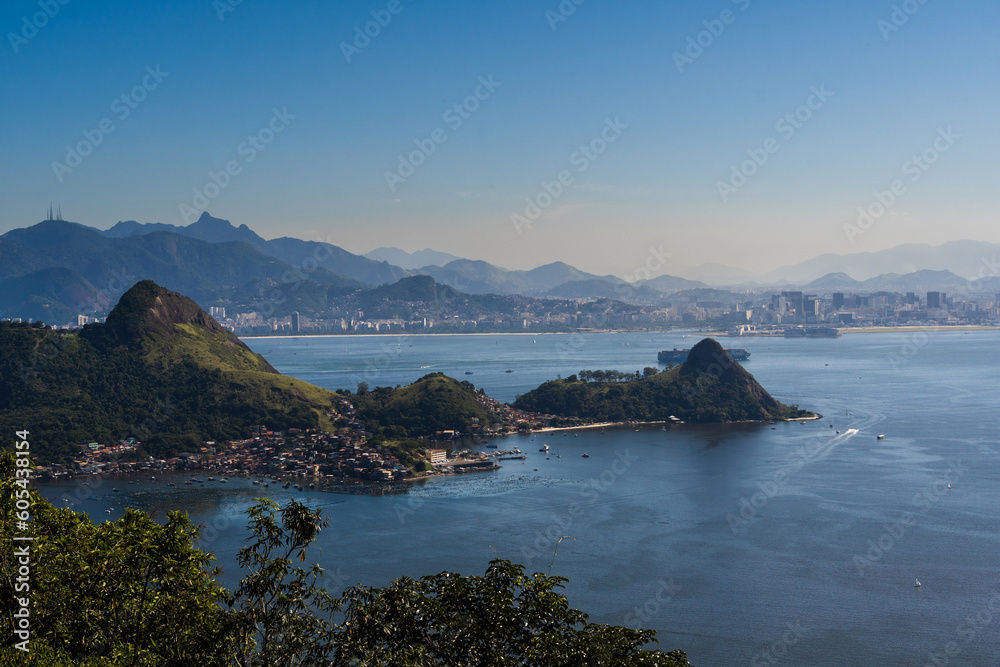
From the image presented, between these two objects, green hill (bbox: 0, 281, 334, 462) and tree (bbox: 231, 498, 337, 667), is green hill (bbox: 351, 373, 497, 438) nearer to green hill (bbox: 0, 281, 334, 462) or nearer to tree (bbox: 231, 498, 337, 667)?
green hill (bbox: 0, 281, 334, 462)

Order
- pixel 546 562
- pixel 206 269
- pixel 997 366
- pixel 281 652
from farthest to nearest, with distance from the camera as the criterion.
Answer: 1. pixel 206 269
2. pixel 997 366
3. pixel 546 562
4. pixel 281 652

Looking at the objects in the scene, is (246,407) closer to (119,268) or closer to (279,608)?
(279,608)

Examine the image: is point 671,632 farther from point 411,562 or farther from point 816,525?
point 816,525

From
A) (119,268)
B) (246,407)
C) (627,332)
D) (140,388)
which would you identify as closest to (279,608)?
(246,407)

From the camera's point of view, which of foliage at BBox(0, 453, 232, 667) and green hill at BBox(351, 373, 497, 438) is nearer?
foliage at BBox(0, 453, 232, 667)

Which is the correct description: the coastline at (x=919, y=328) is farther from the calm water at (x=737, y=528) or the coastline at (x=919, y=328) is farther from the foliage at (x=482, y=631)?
the foliage at (x=482, y=631)

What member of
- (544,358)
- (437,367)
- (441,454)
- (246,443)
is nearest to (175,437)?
(246,443)

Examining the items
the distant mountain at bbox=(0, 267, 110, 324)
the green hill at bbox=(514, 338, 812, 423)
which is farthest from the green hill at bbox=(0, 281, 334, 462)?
the distant mountain at bbox=(0, 267, 110, 324)

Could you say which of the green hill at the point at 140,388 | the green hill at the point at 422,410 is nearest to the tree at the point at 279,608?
the green hill at the point at 140,388
